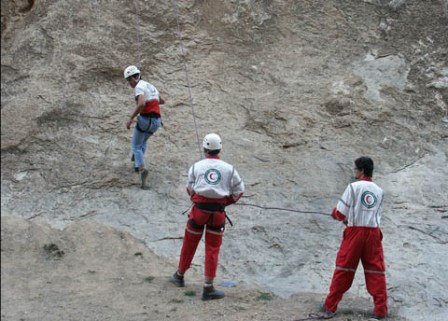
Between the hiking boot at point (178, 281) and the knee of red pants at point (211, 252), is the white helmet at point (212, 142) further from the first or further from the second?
the hiking boot at point (178, 281)

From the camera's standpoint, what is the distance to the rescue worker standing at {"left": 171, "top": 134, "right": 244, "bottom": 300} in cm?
633

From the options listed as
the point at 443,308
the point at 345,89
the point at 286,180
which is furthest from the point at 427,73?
the point at 443,308

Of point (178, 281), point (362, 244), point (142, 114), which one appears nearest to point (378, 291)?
point (362, 244)

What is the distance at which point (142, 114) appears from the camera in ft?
26.6

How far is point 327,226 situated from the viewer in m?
7.89

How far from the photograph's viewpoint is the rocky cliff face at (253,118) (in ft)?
25.2

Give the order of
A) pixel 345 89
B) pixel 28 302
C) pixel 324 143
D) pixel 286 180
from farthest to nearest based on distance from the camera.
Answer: pixel 345 89
pixel 324 143
pixel 286 180
pixel 28 302

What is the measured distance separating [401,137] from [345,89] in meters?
1.21

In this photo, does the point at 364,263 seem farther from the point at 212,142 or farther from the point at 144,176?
the point at 144,176

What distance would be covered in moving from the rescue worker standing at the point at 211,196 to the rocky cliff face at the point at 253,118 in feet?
2.79

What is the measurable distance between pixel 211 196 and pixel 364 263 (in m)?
1.62

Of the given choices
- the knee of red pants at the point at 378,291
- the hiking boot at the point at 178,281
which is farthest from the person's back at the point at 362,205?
the hiking boot at the point at 178,281

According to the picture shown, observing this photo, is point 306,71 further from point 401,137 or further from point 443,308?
point 443,308

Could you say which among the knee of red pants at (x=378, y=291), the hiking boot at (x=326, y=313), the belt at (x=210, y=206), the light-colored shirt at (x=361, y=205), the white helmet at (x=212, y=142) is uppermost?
the white helmet at (x=212, y=142)
